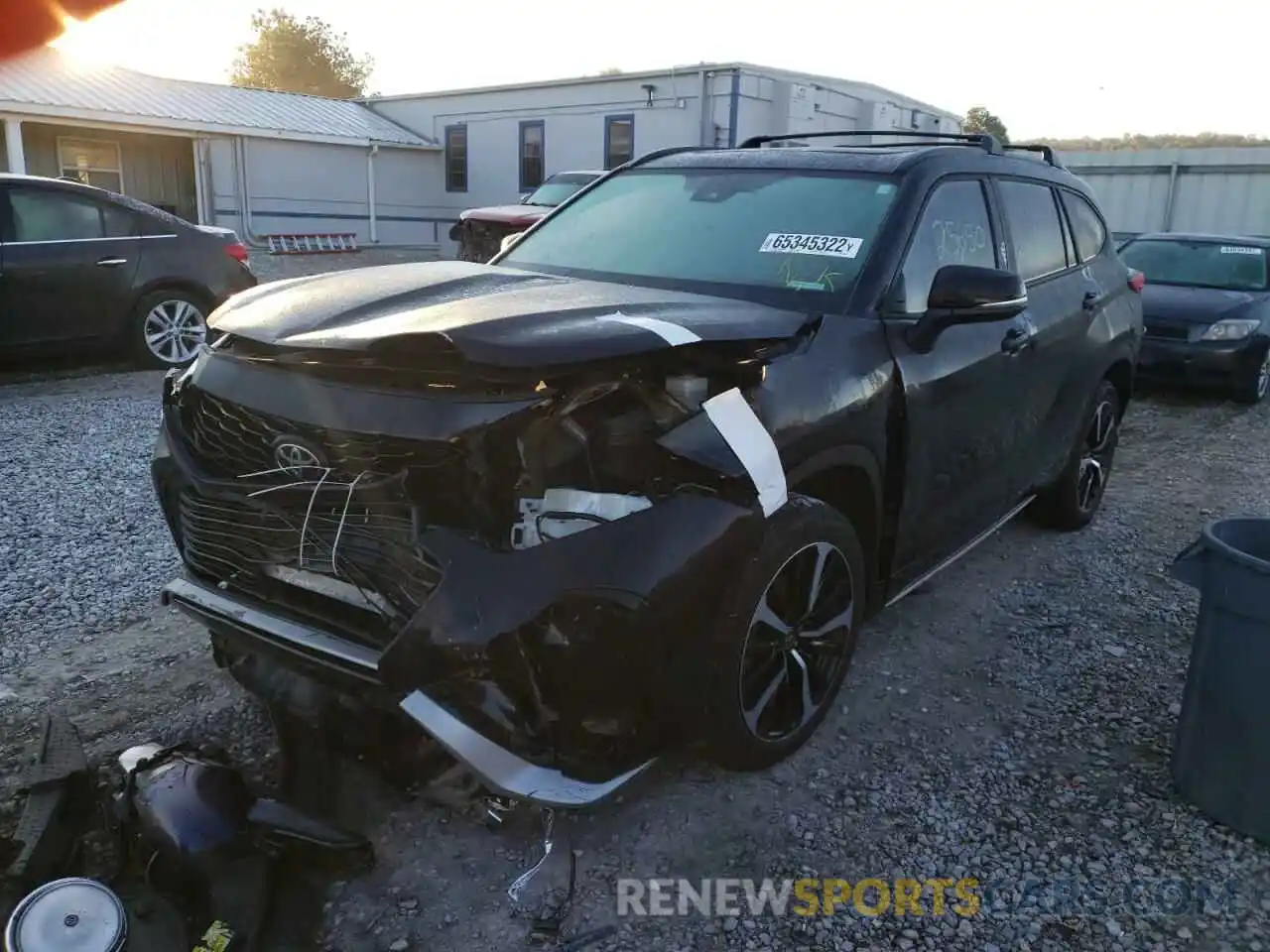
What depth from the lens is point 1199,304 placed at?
9922 mm

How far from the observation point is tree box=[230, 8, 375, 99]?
5784 cm

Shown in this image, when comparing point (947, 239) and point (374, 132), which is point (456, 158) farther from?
point (947, 239)

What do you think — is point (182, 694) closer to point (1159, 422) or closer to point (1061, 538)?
point (1061, 538)

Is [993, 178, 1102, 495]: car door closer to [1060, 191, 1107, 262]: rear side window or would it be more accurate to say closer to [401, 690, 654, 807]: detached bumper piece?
[1060, 191, 1107, 262]: rear side window

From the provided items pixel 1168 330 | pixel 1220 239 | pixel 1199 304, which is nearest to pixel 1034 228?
pixel 1168 330

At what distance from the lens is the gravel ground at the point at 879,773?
2543mm

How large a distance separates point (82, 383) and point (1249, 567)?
860 cm

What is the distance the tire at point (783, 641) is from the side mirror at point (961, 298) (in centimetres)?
76

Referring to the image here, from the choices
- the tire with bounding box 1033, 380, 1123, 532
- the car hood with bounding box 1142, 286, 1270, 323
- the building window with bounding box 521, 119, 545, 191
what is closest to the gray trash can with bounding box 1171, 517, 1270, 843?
the tire with bounding box 1033, 380, 1123, 532

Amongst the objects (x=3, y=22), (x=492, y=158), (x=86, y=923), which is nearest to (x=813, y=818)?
(x=86, y=923)

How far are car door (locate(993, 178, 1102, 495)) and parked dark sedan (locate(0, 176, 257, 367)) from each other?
7071 mm

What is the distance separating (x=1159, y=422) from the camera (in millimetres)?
9195

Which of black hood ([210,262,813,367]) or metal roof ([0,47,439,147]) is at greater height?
metal roof ([0,47,439,147])

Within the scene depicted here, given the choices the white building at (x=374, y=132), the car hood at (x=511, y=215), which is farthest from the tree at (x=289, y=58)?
the car hood at (x=511, y=215)
